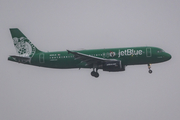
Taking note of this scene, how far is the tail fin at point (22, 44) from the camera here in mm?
63750

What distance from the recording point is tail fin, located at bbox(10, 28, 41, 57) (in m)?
63.8

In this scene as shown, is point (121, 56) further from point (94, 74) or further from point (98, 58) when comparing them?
point (94, 74)

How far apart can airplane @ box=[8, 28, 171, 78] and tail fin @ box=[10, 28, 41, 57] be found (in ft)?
1.89

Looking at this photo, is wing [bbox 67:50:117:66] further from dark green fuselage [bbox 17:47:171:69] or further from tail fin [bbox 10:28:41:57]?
tail fin [bbox 10:28:41:57]

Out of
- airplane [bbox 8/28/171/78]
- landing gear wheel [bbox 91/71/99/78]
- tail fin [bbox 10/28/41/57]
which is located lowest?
landing gear wheel [bbox 91/71/99/78]

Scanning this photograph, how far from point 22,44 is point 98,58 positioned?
15916 mm

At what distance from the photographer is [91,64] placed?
59.6 meters

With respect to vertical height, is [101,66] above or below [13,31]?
below

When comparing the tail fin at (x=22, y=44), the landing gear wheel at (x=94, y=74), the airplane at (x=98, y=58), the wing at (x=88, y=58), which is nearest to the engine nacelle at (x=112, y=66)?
the airplane at (x=98, y=58)

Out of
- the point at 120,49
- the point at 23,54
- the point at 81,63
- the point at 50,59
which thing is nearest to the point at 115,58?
the point at 120,49

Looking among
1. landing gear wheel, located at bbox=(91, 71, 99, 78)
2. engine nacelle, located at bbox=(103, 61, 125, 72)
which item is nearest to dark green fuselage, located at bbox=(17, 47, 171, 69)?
engine nacelle, located at bbox=(103, 61, 125, 72)

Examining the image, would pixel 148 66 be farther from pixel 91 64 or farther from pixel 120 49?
pixel 91 64

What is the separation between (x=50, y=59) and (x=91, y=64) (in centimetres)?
758

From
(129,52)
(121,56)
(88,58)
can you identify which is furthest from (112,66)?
(88,58)
